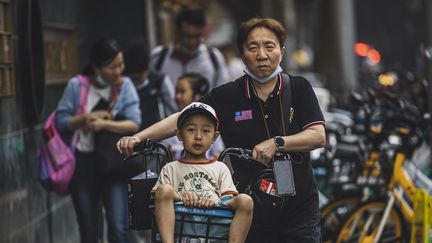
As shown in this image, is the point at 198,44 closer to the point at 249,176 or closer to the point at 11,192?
the point at 11,192

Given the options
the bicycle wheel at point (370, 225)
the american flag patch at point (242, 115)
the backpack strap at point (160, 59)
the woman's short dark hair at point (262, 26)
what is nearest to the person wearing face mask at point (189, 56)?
the backpack strap at point (160, 59)

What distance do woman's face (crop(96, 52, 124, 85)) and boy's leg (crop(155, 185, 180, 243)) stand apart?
2704 mm

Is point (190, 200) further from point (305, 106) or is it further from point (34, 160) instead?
point (34, 160)

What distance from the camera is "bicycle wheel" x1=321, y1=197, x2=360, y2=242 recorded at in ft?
27.8

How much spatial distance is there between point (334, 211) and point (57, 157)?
2381mm

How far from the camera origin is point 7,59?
25.0 ft

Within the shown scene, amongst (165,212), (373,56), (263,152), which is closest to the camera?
(165,212)

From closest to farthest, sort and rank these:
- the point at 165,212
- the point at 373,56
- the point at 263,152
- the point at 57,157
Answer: the point at 165,212
the point at 263,152
the point at 57,157
the point at 373,56

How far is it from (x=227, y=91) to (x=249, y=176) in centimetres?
46

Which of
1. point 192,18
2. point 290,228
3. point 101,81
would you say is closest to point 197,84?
point 101,81

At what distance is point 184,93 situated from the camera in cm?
809

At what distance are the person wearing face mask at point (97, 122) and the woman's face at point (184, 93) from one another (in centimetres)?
58

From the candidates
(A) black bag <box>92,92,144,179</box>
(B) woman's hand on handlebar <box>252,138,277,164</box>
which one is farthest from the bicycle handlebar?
(A) black bag <box>92,92,144,179</box>

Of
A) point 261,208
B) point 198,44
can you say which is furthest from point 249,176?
point 198,44
